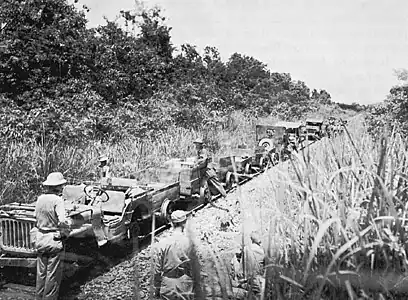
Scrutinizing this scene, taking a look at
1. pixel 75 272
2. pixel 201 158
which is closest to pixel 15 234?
pixel 75 272

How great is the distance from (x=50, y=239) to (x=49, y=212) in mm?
332

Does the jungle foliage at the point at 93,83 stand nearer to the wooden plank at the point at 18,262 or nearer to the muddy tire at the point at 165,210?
the muddy tire at the point at 165,210

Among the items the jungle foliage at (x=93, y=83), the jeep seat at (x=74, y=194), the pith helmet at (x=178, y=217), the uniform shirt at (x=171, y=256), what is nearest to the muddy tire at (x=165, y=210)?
the jeep seat at (x=74, y=194)

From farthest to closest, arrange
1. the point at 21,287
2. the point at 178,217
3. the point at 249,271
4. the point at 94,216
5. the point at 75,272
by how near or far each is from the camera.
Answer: the point at 75,272 < the point at 94,216 < the point at 21,287 < the point at 178,217 < the point at 249,271

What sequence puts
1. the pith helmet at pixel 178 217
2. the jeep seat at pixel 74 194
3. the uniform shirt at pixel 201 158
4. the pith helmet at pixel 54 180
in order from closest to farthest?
the pith helmet at pixel 178 217 → the pith helmet at pixel 54 180 → the jeep seat at pixel 74 194 → the uniform shirt at pixel 201 158

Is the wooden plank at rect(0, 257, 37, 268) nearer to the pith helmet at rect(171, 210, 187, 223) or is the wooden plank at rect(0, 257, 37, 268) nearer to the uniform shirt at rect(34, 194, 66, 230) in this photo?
the uniform shirt at rect(34, 194, 66, 230)

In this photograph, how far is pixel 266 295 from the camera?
2244 millimetres

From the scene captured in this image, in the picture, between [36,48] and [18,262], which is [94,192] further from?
[36,48]

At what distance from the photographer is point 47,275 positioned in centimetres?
597

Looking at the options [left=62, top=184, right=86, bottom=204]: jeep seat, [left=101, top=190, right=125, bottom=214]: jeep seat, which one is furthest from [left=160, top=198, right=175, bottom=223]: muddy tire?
[left=62, top=184, right=86, bottom=204]: jeep seat

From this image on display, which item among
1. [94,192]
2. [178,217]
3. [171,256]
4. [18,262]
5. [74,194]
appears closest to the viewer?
[171,256]

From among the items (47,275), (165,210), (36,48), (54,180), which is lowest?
(47,275)

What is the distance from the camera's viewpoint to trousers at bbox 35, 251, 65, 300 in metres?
5.97

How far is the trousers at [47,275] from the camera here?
5.97 meters
